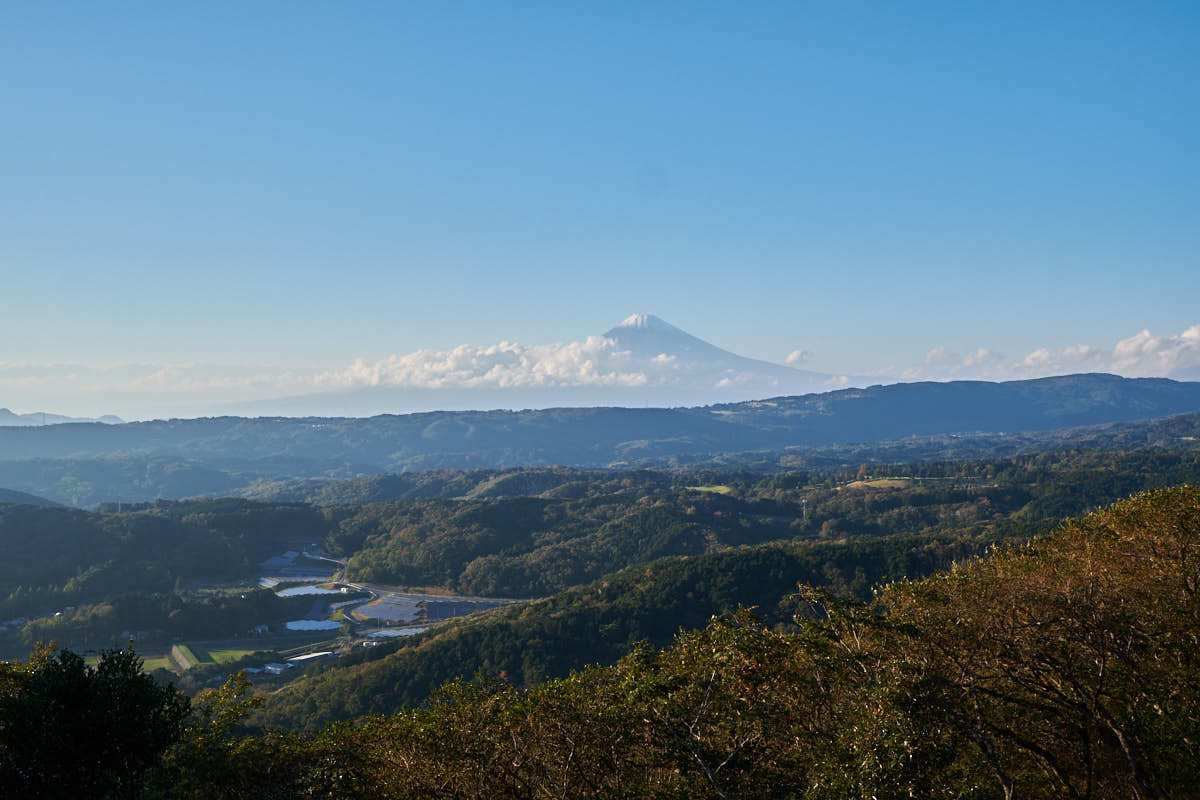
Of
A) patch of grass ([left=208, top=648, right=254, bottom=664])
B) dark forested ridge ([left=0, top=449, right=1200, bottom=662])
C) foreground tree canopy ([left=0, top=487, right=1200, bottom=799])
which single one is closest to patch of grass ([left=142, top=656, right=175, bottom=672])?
patch of grass ([left=208, top=648, right=254, bottom=664])

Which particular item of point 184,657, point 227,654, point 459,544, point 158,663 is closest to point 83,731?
point 158,663

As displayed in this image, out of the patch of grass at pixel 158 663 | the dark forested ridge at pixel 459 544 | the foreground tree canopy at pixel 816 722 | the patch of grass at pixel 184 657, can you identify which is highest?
the foreground tree canopy at pixel 816 722

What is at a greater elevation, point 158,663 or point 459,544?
point 459,544

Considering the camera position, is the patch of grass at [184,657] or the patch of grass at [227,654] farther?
the patch of grass at [227,654]

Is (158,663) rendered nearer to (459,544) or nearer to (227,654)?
(227,654)

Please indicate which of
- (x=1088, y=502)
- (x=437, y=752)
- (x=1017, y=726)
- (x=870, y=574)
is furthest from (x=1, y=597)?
(x=1088, y=502)

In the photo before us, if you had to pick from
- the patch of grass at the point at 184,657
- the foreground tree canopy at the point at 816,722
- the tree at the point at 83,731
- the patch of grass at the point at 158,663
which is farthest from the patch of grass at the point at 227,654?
→ the tree at the point at 83,731

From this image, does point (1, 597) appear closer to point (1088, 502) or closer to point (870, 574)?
point (870, 574)

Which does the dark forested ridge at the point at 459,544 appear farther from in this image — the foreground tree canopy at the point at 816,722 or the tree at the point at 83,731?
the tree at the point at 83,731
